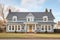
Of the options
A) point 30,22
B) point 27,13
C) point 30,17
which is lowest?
point 30,22

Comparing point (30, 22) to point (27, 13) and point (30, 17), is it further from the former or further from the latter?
point (27, 13)

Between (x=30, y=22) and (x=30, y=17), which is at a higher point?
(x=30, y=17)

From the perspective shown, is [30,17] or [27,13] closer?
[30,17]

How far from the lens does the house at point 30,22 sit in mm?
29703

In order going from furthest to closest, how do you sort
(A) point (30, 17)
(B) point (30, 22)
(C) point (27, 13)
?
(C) point (27, 13) < (A) point (30, 17) < (B) point (30, 22)

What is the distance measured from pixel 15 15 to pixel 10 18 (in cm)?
97

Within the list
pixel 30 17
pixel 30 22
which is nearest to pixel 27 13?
pixel 30 17

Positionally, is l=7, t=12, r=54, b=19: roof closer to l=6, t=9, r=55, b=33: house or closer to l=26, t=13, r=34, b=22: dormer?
l=6, t=9, r=55, b=33: house

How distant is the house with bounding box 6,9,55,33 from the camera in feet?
97.5

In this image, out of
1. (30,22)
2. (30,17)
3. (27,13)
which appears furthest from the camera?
(27,13)

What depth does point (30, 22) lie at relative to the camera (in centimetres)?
2973

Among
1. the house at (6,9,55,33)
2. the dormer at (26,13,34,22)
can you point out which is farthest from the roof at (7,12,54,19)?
the dormer at (26,13,34,22)

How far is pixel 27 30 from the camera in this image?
29.7m

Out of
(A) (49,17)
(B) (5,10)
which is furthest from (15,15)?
(A) (49,17)
